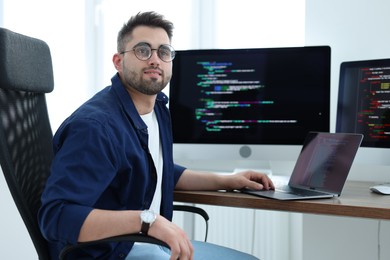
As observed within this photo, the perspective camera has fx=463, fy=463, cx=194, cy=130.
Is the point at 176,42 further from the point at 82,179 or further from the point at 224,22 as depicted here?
the point at 82,179

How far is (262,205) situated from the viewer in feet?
4.44

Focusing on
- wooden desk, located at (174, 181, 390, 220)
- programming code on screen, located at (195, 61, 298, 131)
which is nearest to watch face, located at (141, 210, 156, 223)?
wooden desk, located at (174, 181, 390, 220)

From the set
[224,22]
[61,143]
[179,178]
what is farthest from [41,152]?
[224,22]

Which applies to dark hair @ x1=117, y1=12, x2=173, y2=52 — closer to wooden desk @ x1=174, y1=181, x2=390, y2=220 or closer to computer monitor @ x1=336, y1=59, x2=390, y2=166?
wooden desk @ x1=174, y1=181, x2=390, y2=220

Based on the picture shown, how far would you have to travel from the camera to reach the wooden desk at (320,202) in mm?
1225

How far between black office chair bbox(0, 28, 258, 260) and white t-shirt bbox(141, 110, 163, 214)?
30cm

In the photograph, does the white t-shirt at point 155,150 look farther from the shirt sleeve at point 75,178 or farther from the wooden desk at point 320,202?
the shirt sleeve at point 75,178

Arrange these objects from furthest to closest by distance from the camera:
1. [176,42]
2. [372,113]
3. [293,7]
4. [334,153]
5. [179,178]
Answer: [176,42] → [293,7] → [372,113] → [179,178] → [334,153]

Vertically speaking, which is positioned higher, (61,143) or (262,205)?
(61,143)

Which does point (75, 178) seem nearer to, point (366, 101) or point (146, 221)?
point (146, 221)

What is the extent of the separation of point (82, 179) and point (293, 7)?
60.5 inches

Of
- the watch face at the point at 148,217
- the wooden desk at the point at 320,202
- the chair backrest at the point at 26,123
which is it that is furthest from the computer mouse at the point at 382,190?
the chair backrest at the point at 26,123

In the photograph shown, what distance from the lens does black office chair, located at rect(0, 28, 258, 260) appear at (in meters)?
1.14

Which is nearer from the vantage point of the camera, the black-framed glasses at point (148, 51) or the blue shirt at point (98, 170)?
the blue shirt at point (98, 170)
